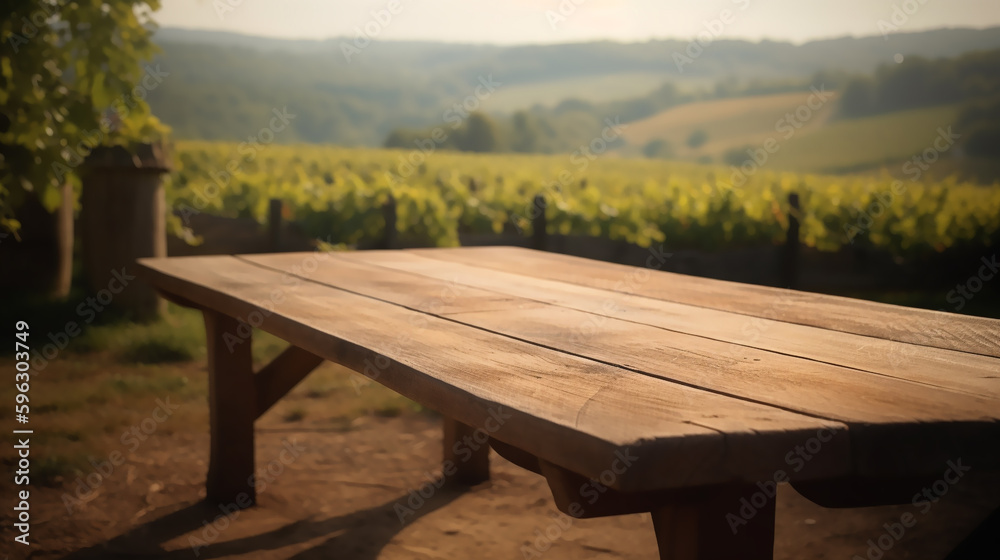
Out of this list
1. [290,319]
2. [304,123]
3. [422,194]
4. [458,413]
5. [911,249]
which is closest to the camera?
[458,413]

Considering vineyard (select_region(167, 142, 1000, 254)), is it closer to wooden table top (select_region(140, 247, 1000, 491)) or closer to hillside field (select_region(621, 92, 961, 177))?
wooden table top (select_region(140, 247, 1000, 491))

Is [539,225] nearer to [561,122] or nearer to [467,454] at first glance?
[467,454]

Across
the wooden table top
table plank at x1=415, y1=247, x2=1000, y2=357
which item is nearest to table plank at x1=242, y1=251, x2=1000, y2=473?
the wooden table top

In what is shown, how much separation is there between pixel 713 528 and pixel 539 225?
232 inches

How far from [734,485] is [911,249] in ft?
28.5

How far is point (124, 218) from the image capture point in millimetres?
5695

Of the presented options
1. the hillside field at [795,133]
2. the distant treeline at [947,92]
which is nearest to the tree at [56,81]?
the hillside field at [795,133]

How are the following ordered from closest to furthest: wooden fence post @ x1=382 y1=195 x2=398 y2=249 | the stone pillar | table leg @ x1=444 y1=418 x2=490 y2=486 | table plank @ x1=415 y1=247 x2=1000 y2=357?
table plank @ x1=415 y1=247 x2=1000 y2=357
table leg @ x1=444 y1=418 x2=490 y2=486
the stone pillar
wooden fence post @ x1=382 y1=195 x2=398 y2=249

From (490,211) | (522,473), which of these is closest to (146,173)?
(490,211)

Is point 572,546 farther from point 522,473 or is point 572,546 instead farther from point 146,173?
point 146,173

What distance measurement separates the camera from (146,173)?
18.7 ft

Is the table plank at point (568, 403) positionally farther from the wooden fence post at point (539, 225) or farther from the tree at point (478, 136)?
the tree at point (478, 136)

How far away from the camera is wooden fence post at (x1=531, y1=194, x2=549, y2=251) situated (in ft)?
22.7

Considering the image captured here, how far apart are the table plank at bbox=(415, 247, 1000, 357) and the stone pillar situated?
3.64 meters
